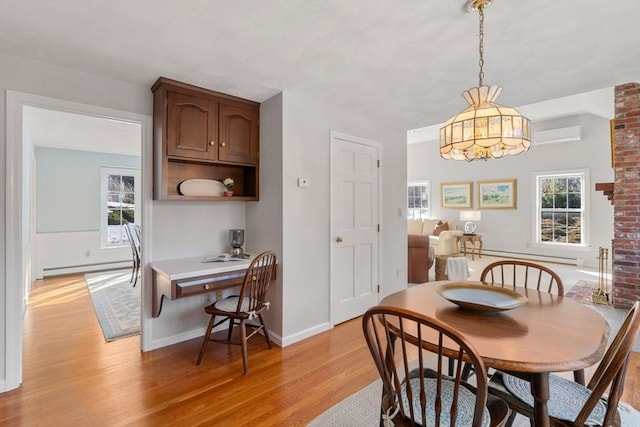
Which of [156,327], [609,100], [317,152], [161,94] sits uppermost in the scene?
[609,100]

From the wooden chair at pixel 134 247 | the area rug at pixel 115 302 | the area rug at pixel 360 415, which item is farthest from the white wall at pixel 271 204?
the wooden chair at pixel 134 247

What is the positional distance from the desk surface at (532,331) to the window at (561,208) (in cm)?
618

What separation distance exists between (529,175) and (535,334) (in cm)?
710

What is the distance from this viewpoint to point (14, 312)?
6.99 feet

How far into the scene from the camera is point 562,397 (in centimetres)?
130

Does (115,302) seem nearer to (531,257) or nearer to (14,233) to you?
(14,233)

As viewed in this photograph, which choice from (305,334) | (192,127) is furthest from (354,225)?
(192,127)

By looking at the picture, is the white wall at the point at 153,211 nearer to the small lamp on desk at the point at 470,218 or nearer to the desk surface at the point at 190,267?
the desk surface at the point at 190,267

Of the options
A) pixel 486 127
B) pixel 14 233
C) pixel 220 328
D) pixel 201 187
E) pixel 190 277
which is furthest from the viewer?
pixel 220 328

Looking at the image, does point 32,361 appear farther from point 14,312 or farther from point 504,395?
point 504,395

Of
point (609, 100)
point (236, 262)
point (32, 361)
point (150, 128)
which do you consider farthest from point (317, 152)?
point (609, 100)

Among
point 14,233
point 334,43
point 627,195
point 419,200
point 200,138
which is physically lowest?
point 14,233

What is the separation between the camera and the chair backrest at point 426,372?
1.02 meters

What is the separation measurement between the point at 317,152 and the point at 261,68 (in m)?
0.97
